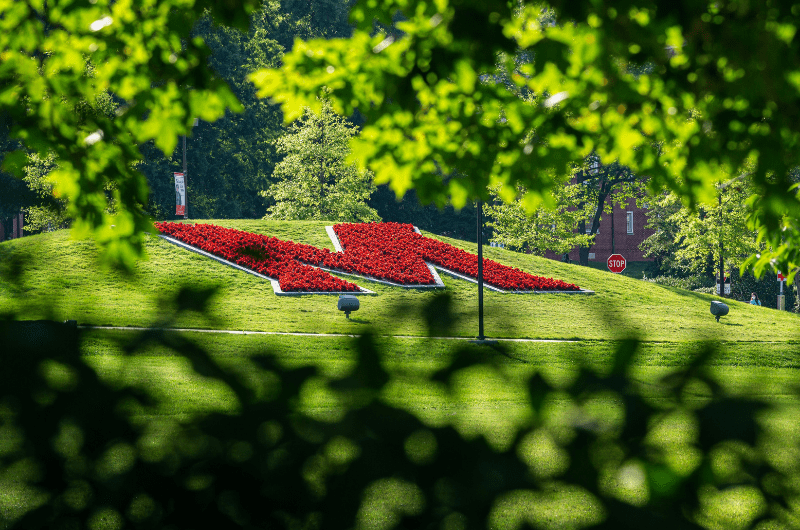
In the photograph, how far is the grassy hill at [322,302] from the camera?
1.75 meters

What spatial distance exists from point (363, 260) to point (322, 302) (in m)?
3.95

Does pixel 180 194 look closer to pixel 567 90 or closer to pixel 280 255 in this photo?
pixel 280 255

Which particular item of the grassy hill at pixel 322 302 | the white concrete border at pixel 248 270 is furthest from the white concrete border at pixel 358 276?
the grassy hill at pixel 322 302

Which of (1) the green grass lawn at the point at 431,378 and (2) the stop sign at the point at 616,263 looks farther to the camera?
(2) the stop sign at the point at 616,263

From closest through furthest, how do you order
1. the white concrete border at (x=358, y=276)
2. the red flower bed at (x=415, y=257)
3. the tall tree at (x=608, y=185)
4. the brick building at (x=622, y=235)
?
the white concrete border at (x=358, y=276) → the red flower bed at (x=415, y=257) → the tall tree at (x=608, y=185) → the brick building at (x=622, y=235)

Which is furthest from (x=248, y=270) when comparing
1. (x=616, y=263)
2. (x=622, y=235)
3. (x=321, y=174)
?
(x=622, y=235)

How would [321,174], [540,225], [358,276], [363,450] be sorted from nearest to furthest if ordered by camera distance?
[363,450] → [358,276] → [540,225] → [321,174]

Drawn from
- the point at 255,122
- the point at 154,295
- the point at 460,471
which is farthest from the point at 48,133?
the point at 255,122

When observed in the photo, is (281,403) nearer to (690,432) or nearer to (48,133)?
(690,432)

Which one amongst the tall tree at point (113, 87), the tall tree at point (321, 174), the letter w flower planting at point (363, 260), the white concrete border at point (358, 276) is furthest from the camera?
the tall tree at point (321, 174)

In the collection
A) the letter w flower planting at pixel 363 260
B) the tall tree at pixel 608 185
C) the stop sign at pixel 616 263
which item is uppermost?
the tall tree at pixel 608 185

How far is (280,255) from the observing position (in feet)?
64.3

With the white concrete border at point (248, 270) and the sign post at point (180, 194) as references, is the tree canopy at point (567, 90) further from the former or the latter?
the sign post at point (180, 194)

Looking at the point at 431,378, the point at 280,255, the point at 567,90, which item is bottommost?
the point at 280,255
